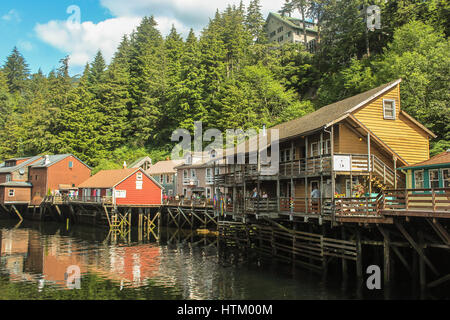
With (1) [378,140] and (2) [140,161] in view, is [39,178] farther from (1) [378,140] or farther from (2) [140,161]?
(1) [378,140]

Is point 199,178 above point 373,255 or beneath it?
above

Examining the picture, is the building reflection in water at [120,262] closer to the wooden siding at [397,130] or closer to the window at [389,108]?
the wooden siding at [397,130]

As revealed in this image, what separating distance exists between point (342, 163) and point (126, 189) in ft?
107

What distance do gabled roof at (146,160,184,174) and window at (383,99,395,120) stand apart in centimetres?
3724

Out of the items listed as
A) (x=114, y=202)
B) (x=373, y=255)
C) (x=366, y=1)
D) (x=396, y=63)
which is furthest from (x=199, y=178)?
(x=366, y=1)

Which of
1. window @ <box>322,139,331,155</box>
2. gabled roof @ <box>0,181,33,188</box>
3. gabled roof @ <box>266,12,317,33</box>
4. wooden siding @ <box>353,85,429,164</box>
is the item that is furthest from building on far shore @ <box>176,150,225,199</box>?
gabled roof @ <box>266,12,317,33</box>

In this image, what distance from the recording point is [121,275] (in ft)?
71.7

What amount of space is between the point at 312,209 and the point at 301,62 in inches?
1869

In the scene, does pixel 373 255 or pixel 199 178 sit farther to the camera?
pixel 199 178

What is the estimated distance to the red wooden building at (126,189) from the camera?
4681 cm

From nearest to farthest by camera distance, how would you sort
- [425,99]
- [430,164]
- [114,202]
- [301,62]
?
1. [430,164]
2. [425,99]
3. [114,202]
4. [301,62]

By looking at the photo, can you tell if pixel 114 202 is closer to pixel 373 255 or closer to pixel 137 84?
pixel 373 255

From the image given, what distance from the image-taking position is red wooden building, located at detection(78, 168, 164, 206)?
46.8 m

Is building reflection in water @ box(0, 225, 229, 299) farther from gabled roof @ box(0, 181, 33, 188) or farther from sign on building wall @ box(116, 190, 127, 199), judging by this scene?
gabled roof @ box(0, 181, 33, 188)
